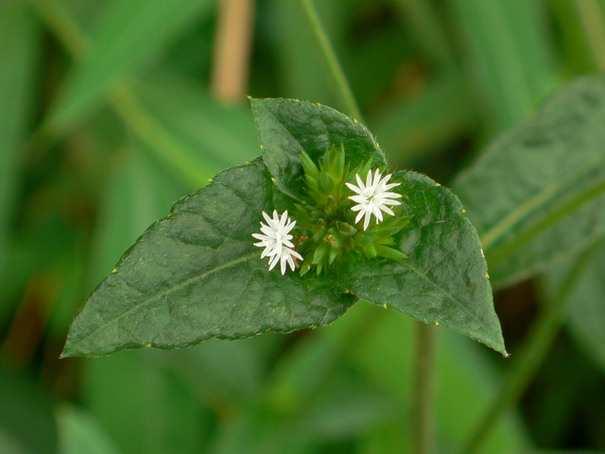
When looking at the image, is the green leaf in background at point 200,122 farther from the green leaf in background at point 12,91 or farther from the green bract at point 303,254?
the green bract at point 303,254

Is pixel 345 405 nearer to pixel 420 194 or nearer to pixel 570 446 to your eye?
pixel 570 446

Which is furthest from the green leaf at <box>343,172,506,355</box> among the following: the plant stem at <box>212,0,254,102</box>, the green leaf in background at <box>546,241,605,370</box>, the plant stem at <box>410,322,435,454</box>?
the plant stem at <box>212,0,254,102</box>

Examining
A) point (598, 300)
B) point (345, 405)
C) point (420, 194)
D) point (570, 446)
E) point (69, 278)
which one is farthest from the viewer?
point (69, 278)

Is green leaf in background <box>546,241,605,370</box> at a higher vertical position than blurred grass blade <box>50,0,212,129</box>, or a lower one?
lower

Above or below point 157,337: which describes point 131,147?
above

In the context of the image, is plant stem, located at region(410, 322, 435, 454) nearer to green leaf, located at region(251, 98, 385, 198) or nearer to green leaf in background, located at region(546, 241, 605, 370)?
green leaf, located at region(251, 98, 385, 198)

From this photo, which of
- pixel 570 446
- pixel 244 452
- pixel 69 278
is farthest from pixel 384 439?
pixel 69 278
